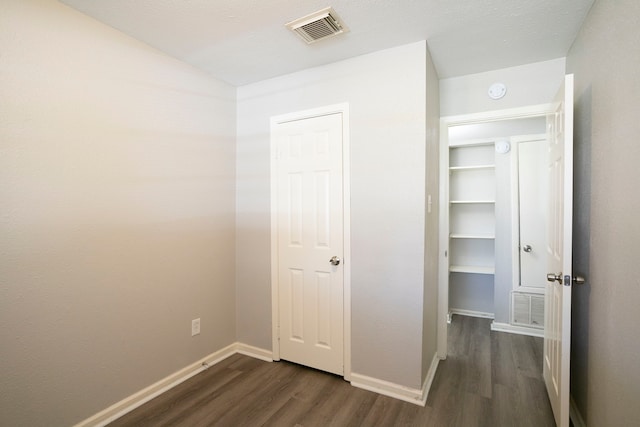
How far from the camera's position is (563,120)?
1683mm

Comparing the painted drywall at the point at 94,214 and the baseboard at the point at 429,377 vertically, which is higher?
the painted drywall at the point at 94,214

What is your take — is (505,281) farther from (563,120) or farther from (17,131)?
(17,131)

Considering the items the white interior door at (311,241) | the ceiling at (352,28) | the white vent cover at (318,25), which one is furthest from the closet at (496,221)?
the white vent cover at (318,25)

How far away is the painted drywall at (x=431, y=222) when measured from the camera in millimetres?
2129

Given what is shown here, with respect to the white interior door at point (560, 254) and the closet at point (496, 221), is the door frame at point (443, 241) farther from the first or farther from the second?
the white interior door at point (560, 254)

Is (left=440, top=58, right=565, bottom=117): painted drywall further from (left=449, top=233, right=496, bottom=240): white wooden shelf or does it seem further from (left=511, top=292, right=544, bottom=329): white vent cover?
(left=511, top=292, right=544, bottom=329): white vent cover

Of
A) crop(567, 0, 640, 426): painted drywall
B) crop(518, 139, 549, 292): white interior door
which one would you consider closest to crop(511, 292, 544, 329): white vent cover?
crop(518, 139, 549, 292): white interior door

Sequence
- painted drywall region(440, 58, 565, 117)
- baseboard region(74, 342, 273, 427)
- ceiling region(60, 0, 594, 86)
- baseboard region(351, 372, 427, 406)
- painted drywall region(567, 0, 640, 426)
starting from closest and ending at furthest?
painted drywall region(567, 0, 640, 426) < ceiling region(60, 0, 594, 86) < baseboard region(74, 342, 273, 427) < baseboard region(351, 372, 427, 406) < painted drywall region(440, 58, 565, 117)

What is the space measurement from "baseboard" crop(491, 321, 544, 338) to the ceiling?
110 inches

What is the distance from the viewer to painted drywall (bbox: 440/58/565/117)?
231 centimetres

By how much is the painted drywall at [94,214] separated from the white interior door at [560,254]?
2.56 m

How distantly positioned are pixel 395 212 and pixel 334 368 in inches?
54.4

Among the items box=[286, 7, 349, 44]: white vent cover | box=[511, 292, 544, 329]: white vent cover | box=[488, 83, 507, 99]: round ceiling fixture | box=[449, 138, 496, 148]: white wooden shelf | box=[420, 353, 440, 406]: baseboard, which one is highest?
box=[286, 7, 349, 44]: white vent cover

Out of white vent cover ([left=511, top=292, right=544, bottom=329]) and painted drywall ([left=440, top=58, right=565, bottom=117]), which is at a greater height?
painted drywall ([left=440, top=58, right=565, bottom=117])
